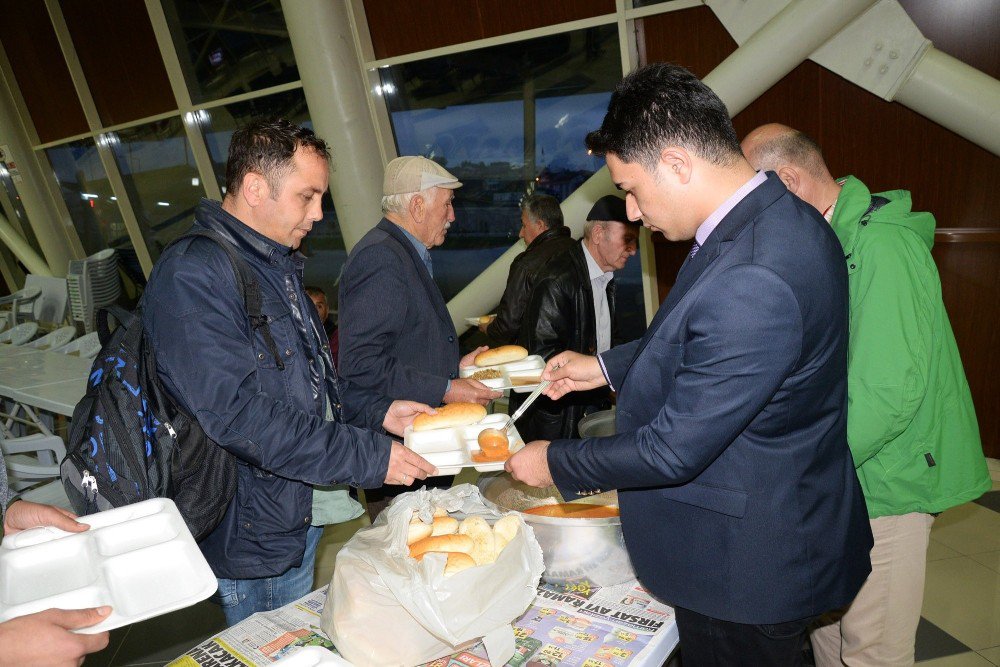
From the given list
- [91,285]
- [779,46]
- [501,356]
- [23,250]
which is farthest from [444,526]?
[23,250]

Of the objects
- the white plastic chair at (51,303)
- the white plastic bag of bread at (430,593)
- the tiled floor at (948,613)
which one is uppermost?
the white plastic bag of bread at (430,593)

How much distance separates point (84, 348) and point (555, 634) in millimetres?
4687

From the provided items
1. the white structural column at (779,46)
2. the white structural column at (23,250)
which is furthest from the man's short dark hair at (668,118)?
the white structural column at (23,250)

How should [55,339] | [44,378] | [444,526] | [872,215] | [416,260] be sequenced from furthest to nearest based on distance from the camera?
[55,339] < [44,378] < [416,260] < [872,215] < [444,526]

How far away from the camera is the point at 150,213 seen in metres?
8.18

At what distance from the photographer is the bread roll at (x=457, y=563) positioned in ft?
3.91

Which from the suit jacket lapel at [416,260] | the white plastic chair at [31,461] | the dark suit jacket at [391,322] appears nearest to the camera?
the dark suit jacket at [391,322]

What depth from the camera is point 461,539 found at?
1296mm

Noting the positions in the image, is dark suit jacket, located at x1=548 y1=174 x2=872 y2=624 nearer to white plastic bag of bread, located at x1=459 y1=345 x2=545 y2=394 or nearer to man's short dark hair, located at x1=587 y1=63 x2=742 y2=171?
man's short dark hair, located at x1=587 y1=63 x2=742 y2=171

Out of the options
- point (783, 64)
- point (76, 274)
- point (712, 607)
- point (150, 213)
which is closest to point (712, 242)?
point (712, 607)

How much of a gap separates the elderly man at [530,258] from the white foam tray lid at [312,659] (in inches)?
85.6

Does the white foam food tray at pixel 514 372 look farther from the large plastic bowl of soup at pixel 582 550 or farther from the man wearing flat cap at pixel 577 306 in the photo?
the large plastic bowl of soup at pixel 582 550

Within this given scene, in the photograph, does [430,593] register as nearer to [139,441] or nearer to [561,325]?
[139,441]

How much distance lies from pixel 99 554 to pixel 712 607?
105cm
